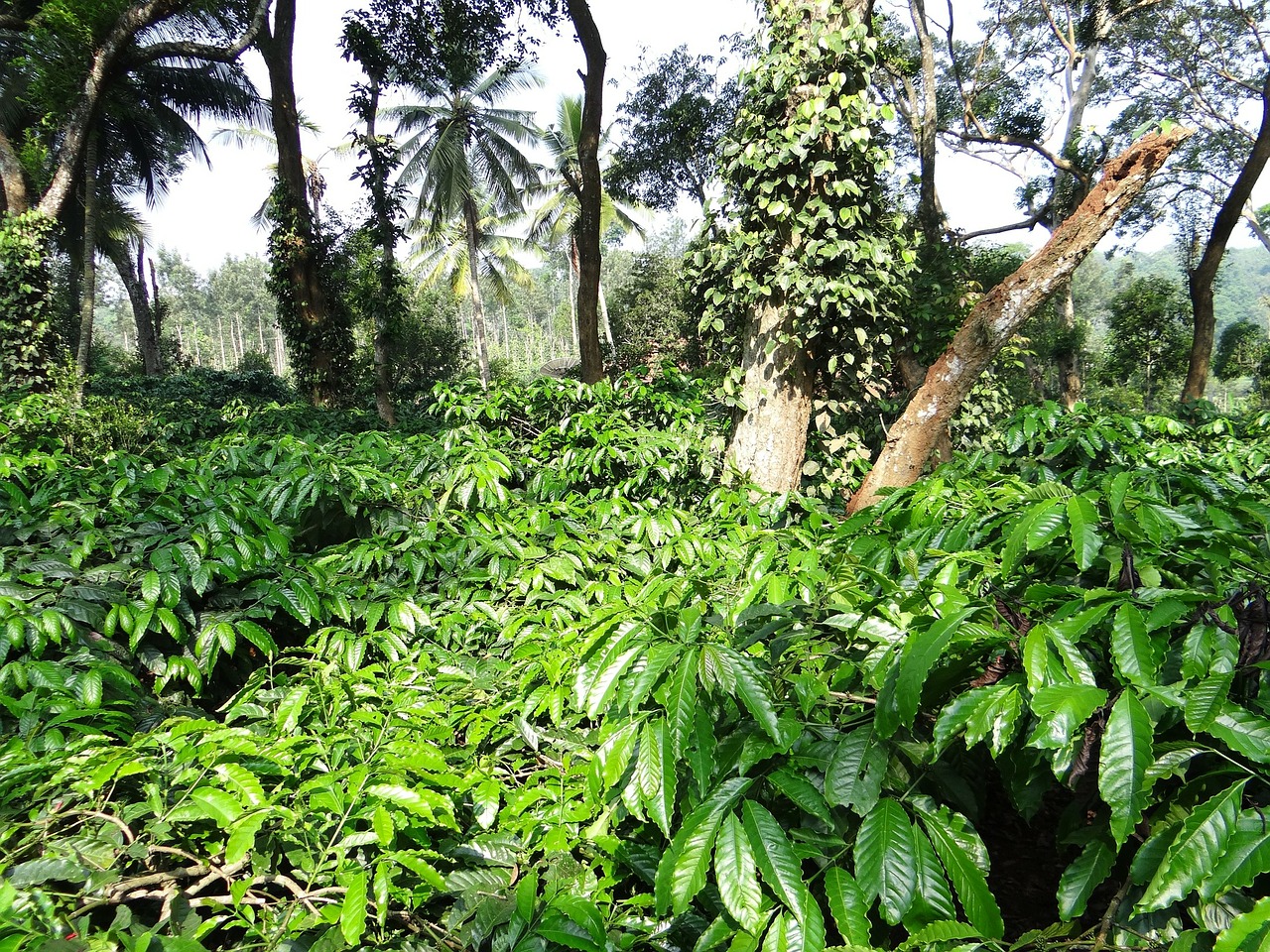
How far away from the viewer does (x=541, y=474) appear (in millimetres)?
3621

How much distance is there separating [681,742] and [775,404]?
311 centimetres

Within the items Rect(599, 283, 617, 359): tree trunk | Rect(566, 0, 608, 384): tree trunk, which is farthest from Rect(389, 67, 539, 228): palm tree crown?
Rect(566, 0, 608, 384): tree trunk

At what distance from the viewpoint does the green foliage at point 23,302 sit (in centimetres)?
848

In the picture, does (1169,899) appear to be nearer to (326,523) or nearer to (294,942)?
(294,942)

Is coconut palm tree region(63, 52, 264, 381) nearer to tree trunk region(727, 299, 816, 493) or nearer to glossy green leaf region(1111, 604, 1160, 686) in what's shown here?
tree trunk region(727, 299, 816, 493)

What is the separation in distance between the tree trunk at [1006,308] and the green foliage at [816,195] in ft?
1.73

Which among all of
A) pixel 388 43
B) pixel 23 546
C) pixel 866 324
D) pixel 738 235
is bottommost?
pixel 23 546

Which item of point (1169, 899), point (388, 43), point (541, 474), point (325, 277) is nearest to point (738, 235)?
point (541, 474)

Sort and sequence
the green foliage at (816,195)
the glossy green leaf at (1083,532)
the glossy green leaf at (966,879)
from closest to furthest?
the glossy green leaf at (966,879) → the glossy green leaf at (1083,532) → the green foliage at (816,195)

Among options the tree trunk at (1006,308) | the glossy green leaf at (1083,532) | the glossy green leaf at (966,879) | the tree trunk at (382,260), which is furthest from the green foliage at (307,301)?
the glossy green leaf at (966,879)

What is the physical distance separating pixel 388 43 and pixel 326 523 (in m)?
8.41

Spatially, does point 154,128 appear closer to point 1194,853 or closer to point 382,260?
point 382,260

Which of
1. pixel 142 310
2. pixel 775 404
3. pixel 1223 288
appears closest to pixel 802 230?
pixel 775 404

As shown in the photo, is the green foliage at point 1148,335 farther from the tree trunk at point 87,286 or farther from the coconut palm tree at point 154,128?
the coconut palm tree at point 154,128
